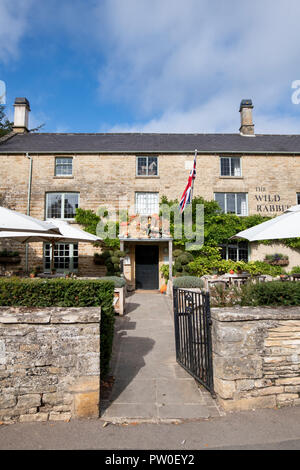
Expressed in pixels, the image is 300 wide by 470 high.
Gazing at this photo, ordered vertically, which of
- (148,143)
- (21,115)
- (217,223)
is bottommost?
(217,223)

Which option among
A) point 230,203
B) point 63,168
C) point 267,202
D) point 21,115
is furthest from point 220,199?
point 21,115

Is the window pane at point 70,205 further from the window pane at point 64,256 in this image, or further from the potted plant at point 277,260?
the potted plant at point 277,260

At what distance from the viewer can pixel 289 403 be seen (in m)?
3.76

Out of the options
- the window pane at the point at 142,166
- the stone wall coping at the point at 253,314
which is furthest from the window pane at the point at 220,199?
the stone wall coping at the point at 253,314

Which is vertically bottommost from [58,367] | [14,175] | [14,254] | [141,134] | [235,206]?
[58,367]

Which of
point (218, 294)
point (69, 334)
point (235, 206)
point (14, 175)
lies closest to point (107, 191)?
point (14, 175)

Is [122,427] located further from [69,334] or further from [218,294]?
[218,294]

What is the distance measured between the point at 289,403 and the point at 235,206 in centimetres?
1400

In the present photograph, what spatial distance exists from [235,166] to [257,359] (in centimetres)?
1520

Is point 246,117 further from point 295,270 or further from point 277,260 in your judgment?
point 295,270

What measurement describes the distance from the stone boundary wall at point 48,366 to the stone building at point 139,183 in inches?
481

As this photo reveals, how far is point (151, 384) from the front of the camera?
4523 millimetres

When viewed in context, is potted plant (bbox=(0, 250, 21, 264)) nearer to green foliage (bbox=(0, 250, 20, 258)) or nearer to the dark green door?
green foliage (bbox=(0, 250, 20, 258))

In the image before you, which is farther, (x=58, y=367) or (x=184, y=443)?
(x=58, y=367)
